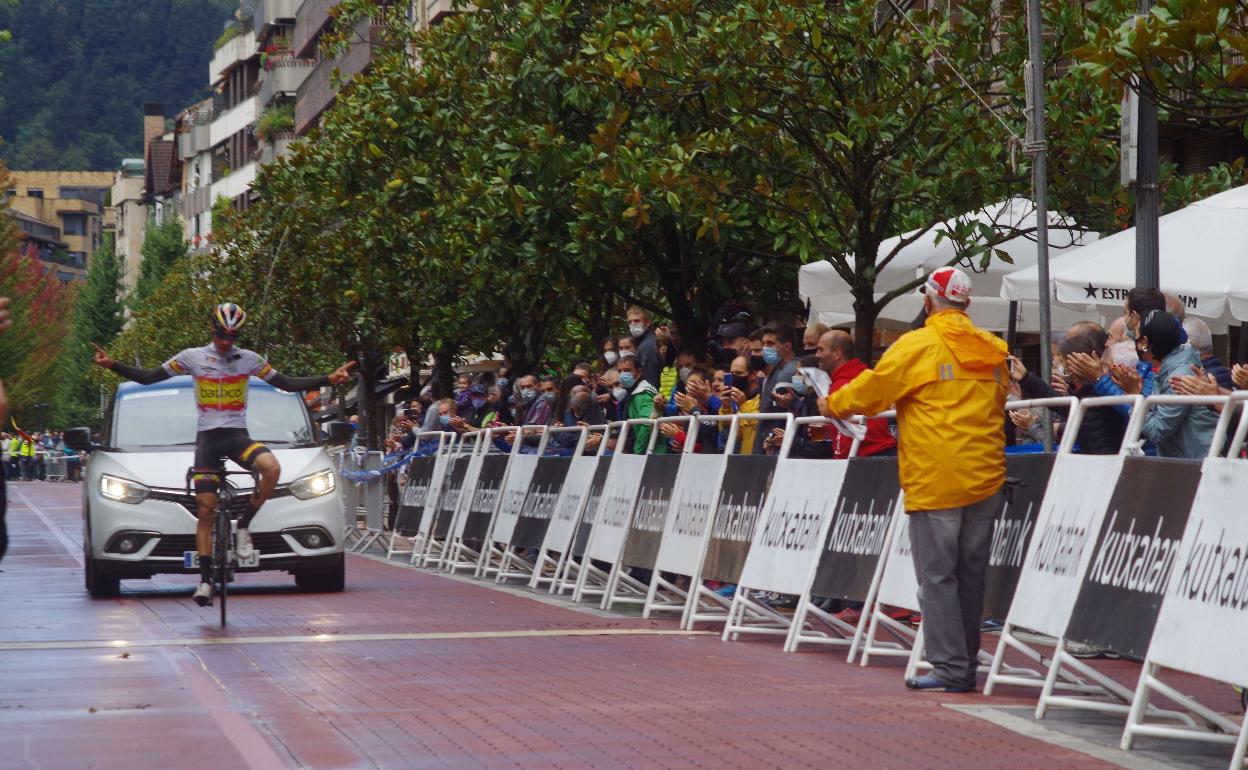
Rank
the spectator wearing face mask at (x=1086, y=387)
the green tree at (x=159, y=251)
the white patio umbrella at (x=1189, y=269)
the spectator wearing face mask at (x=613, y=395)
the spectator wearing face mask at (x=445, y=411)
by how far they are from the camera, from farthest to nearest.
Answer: the green tree at (x=159, y=251) < the spectator wearing face mask at (x=445, y=411) < the spectator wearing face mask at (x=613, y=395) < the white patio umbrella at (x=1189, y=269) < the spectator wearing face mask at (x=1086, y=387)

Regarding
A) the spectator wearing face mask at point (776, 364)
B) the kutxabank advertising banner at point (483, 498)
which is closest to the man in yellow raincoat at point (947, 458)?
the spectator wearing face mask at point (776, 364)

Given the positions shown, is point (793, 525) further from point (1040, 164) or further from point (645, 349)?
point (645, 349)

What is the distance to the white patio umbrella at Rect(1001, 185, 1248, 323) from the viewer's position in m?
15.7

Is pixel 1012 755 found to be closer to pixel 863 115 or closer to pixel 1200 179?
pixel 863 115

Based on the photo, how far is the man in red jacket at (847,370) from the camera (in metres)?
13.9

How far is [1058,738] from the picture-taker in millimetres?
9320

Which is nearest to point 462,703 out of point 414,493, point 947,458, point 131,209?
point 947,458

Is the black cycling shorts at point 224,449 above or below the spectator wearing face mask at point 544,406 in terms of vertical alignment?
below

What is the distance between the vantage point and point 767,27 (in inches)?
859

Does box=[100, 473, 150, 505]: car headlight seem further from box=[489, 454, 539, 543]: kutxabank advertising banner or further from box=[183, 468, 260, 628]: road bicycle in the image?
box=[489, 454, 539, 543]: kutxabank advertising banner

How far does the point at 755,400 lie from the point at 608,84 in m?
7.15

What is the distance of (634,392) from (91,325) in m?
120

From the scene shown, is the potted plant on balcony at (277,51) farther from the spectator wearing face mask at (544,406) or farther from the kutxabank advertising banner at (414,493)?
the spectator wearing face mask at (544,406)

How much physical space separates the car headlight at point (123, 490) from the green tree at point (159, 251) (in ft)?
329
